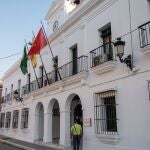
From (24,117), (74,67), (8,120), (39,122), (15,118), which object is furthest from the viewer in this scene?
(8,120)

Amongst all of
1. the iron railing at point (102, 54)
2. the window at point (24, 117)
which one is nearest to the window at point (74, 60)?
the iron railing at point (102, 54)

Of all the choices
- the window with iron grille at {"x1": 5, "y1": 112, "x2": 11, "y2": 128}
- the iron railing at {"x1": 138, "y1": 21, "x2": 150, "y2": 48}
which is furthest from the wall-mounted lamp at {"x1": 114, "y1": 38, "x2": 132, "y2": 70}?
the window with iron grille at {"x1": 5, "y1": 112, "x2": 11, "y2": 128}

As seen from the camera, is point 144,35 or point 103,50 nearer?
point 144,35

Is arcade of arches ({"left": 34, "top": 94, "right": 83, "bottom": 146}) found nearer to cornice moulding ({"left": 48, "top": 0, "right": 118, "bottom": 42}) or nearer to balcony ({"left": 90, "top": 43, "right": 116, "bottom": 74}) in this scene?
balcony ({"left": 90, "top": 43, "right": 116, "bottom": 74})

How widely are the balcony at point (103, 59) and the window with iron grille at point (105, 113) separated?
0.96m

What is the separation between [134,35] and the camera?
9430 millimetres

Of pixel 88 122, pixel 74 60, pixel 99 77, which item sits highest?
pixel 74 60

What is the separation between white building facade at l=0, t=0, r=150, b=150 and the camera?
29.5ft

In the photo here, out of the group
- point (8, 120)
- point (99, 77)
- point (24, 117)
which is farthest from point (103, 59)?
point (8, 120)

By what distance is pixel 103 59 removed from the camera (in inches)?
420

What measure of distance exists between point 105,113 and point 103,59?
7.28 ft

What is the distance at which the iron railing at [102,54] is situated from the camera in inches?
418

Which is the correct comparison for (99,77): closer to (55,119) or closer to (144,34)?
(144,34)

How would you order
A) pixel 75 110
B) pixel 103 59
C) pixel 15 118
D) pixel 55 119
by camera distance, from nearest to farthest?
pixel 103 59 < pixel 75 110 < pixel 55 119 < pixel 15 118
